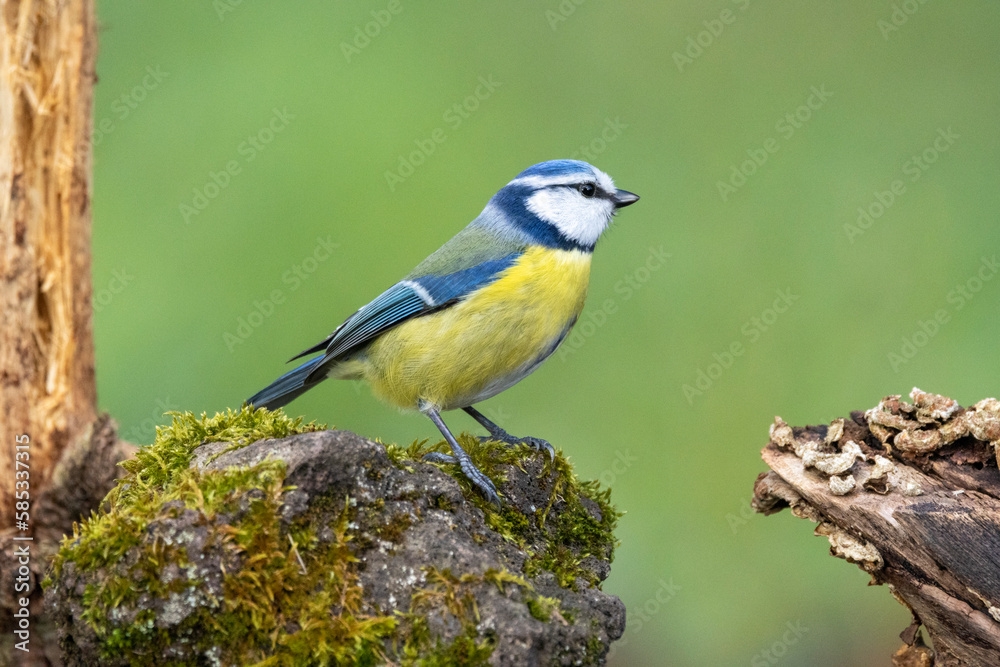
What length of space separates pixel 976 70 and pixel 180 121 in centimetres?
509

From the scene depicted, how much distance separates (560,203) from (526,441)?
0.89 metres

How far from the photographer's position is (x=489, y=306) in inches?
Result: 110

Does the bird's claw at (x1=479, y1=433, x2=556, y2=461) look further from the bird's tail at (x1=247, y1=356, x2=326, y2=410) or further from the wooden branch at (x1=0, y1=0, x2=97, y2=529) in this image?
the wooden branch at (x1=0, y1=0, x2=97, y2=529)

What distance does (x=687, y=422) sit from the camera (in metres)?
4.70

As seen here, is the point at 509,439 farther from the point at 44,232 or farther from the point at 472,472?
the point at 44,232

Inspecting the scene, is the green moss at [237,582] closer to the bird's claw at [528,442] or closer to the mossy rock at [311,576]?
the mossy rock at [311,576]

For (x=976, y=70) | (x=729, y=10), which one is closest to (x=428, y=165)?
(x=729, y=10)

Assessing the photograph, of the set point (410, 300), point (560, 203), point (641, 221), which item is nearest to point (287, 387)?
point (410, 300)

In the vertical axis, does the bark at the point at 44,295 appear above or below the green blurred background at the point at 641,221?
below

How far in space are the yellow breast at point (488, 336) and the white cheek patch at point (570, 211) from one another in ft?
0.32

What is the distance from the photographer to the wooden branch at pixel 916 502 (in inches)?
89.7

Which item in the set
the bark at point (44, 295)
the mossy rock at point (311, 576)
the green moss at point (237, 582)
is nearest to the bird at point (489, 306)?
the mossy rock at point (311, 576)

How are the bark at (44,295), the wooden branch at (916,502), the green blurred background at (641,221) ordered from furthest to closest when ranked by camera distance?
the green blurred background at (641,221), the bark at (44,295), the wooden branch at (916,502)

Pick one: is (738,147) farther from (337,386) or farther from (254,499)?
(254,499)
